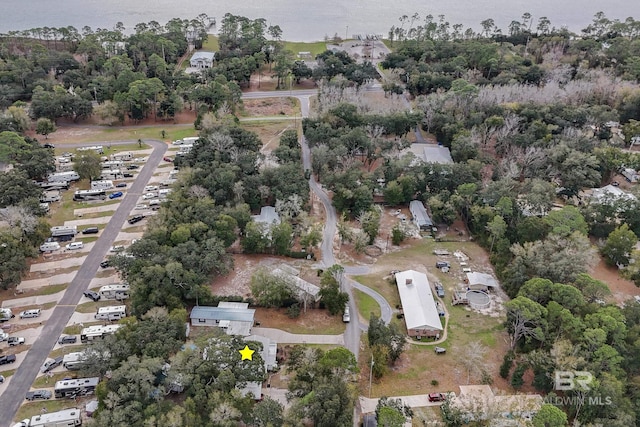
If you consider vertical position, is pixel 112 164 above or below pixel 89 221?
above

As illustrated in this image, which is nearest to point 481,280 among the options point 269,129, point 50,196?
point 269,129

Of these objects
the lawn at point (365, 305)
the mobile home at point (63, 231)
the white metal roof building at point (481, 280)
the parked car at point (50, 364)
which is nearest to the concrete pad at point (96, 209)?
the mobile home at point (63, 231)

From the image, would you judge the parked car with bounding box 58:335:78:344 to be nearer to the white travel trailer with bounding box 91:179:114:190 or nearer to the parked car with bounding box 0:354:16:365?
the parked car with bounding box 0:354:16:365

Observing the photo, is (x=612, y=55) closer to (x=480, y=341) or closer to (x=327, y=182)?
(x=327, y=182)

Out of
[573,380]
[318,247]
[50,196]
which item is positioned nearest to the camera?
[573,380]

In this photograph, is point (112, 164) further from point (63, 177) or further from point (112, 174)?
point (63, 177)

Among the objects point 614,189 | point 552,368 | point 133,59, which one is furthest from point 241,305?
point 133,59
